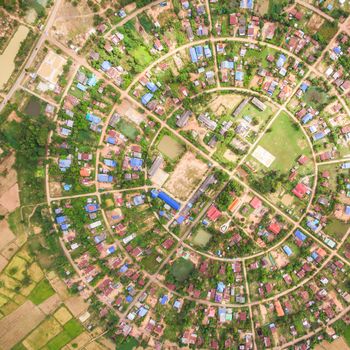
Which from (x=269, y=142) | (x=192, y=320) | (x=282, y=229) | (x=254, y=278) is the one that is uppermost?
(x=269, y=142)

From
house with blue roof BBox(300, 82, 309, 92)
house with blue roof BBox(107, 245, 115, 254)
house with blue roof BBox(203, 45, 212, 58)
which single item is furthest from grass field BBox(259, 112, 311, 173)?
house with blue roof BBox(107, 245, 115, 254)

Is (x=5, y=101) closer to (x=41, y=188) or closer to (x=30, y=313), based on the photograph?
(x=41, y=188)

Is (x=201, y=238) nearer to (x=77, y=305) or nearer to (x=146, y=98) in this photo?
(x=77, y=305)

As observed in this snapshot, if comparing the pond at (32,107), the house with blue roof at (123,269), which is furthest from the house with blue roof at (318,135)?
the pond at (32,107)

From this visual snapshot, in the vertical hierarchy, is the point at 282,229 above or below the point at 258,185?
below

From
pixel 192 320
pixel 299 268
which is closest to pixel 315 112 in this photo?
pixel 299 268

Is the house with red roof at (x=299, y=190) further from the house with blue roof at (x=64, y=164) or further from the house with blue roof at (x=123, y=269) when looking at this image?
the house with blue roof at (x=64, y=164)
